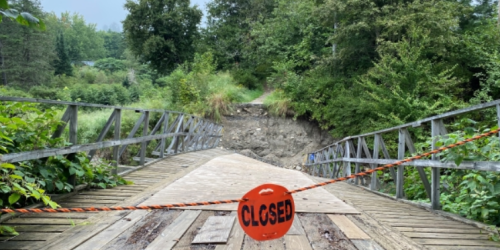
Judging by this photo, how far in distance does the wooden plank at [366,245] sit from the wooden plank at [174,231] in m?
1.18

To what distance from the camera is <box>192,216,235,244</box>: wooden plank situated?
201cm

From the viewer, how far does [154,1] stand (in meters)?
23.7

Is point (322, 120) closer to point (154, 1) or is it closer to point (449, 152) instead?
point (449, 152)

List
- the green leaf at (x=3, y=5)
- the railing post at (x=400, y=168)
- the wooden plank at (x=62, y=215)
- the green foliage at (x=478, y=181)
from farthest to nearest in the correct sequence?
the railing post at (x=400, y=168) → the green foliage at (x=478, y=181) → the wooden plank at (x=62, y=215) → the green leaf at (x=3, y=5)

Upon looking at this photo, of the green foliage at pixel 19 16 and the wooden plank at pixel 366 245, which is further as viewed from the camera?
the wooden plank at pixel 366 245

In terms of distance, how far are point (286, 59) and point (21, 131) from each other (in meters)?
18.7

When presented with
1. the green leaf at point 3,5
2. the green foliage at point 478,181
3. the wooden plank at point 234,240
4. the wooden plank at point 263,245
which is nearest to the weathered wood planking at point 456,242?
the green foliage at point 478,181

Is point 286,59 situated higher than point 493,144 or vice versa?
point 286,59

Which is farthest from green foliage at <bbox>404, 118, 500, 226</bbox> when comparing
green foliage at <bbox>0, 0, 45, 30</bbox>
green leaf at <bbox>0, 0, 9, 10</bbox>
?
green leaf at <bbox>0, 0, 9, 10</bbox>

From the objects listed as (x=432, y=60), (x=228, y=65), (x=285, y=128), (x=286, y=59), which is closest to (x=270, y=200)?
(x=432, y=60)

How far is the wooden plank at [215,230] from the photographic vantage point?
2006mm

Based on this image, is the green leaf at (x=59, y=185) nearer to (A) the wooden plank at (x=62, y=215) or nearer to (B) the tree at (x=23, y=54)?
Result: (A) the wooden plank at (x=62, y=215)

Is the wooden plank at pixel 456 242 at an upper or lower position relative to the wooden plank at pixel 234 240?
lower

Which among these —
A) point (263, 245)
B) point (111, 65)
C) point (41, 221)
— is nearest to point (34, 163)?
point (41, 221)
